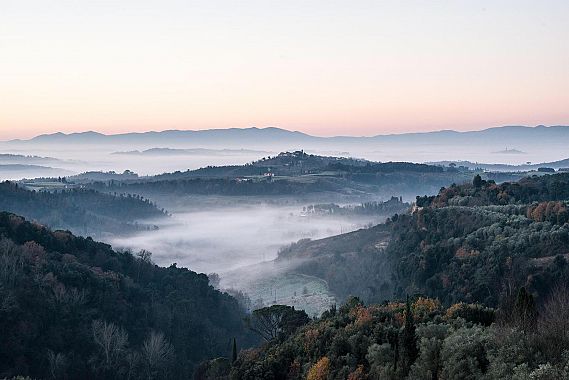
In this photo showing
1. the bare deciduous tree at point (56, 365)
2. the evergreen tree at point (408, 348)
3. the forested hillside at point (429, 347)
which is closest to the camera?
the forested hillside at point (429, 347)

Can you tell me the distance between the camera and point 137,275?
88250 mm

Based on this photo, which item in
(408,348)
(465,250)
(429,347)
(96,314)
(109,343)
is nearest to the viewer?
(429,347)

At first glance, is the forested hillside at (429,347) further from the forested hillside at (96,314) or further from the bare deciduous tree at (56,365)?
the forested hillside at (96,314)

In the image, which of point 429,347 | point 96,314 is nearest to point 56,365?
point 96,314

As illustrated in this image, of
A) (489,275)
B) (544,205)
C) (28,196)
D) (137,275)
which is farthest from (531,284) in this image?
(28,196)

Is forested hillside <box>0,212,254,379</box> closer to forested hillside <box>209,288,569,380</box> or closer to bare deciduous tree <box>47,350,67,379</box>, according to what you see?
bare deciduous tree <box>47,350,67,379</box>

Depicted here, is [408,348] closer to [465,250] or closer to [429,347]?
[429,347]

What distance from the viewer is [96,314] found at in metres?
64.1

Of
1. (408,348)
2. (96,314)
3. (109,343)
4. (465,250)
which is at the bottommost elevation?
(109,343)

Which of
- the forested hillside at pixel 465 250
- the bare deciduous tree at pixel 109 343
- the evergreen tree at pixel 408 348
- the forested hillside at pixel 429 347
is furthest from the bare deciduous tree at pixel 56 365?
the forested hillside at pixel 465 250

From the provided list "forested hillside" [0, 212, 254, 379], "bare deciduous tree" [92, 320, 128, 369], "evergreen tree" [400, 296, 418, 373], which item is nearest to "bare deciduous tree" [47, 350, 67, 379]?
"forested hillside" [0, 212, 254, 379]

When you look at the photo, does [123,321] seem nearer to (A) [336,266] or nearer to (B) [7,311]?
(B) [7,311]

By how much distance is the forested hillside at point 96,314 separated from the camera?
54031 millimetres

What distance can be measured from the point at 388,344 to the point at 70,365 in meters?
34.2
